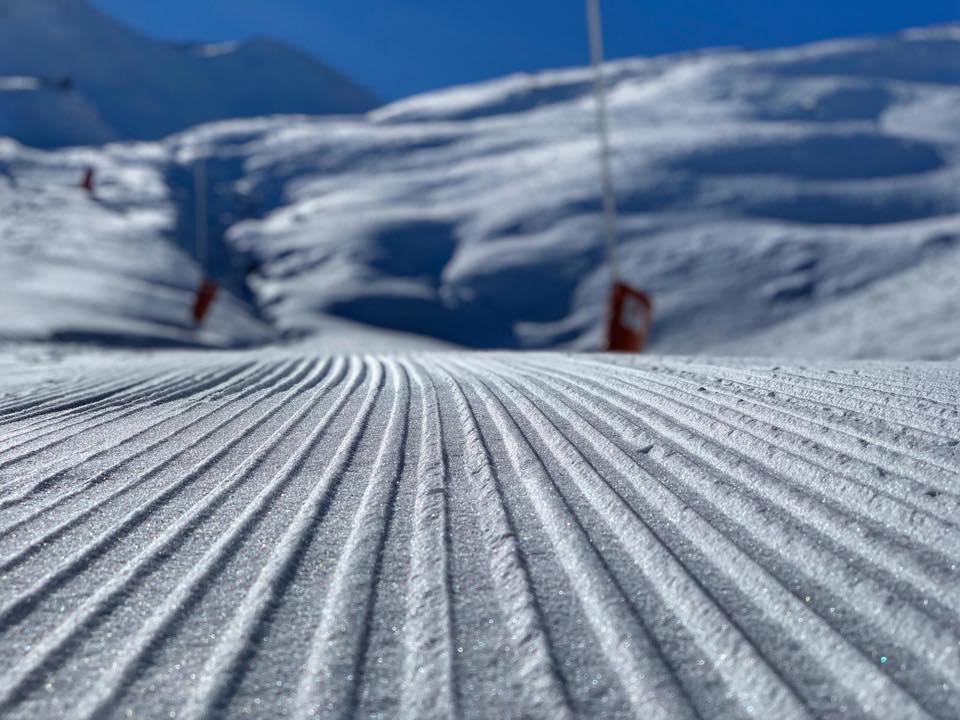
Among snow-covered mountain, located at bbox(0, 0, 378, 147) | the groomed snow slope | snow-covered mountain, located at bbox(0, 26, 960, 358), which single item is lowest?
the groomed snow slope

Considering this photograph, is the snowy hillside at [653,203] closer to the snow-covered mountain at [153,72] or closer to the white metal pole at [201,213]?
the white metal pole at [201,213]

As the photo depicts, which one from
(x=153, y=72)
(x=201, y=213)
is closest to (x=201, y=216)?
(x=201, y=213)

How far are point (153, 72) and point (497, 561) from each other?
71.3 metres

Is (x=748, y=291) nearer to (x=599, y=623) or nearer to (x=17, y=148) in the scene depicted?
(x=599, y=623)

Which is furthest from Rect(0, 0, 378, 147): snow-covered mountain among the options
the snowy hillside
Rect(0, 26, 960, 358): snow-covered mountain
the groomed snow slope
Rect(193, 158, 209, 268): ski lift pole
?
the groomed snow slope

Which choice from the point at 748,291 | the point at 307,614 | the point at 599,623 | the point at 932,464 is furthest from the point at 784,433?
the point at 748,291

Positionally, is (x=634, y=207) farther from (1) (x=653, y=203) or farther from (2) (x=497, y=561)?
(2) (x=497, y=561)

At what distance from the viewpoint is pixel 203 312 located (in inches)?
699

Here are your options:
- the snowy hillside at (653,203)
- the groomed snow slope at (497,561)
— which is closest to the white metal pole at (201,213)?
the snowy hillside at (653,203)

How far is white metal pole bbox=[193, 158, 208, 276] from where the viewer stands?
81.7 feet

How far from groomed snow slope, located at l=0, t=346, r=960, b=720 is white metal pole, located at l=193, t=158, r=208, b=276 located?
21.4 metres

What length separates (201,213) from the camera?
27000 mm

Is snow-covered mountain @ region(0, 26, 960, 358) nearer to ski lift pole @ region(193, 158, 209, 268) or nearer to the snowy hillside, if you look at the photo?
the snowy hillside

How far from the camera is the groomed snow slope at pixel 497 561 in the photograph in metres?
1.58
